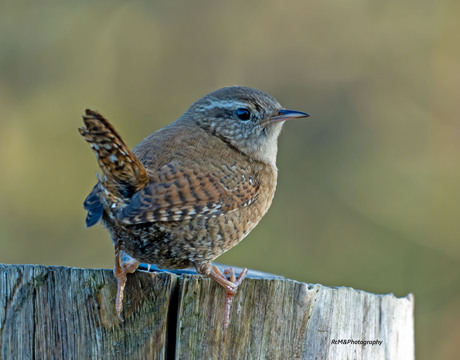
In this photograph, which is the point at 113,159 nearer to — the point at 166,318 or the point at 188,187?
the point at 188,187

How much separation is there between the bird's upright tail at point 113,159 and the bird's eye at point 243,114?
1128 mm

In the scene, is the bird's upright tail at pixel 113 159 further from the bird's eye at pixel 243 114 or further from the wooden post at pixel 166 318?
the bird's eye at pixel 243 114

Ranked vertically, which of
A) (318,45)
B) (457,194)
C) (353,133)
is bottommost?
(457,194)

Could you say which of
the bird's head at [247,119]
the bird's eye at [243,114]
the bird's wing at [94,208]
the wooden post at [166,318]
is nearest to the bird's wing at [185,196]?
the bird's wing at [94,208]

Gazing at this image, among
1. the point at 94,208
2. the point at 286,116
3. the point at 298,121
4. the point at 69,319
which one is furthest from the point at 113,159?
the point at 298,121

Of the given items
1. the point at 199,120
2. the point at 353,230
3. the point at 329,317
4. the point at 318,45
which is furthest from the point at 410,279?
the point at 329,317

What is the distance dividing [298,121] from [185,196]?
417 centimetres

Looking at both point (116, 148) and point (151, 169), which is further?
point (151, 169)

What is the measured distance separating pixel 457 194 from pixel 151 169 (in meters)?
4.90

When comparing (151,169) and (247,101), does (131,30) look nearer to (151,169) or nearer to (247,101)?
(247,101)

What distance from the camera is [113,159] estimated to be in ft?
9.15

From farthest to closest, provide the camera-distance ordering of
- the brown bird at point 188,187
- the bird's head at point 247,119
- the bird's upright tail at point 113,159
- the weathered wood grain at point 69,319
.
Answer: the bird's head at point 247,119 < the brown bird at point 188,187 < the bird's upright tail at point 113,159 < the weathered wood grain at point 69,319

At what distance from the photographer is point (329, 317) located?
2.80 metres

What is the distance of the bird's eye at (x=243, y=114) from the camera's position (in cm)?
393
